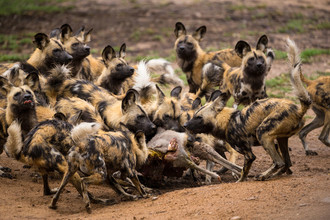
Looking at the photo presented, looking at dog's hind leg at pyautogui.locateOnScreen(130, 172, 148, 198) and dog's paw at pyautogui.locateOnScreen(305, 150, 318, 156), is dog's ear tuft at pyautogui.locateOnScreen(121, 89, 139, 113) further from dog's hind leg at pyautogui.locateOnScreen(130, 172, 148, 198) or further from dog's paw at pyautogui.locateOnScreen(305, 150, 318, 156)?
dog's paw at pyautogui.locateOnScreen(305, 150, 318, 156)

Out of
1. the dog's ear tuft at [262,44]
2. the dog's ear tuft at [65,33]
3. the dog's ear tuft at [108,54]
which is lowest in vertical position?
the dog's ear tuft at [108,54]

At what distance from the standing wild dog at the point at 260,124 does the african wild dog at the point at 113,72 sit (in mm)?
2056

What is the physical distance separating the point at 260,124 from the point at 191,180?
3.90 feet

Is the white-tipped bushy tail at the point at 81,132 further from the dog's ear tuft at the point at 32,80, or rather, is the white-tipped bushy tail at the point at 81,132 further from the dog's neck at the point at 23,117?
the dog's ear tuft at the point at 32,80

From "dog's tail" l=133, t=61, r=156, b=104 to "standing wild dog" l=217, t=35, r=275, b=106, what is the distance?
143 cm

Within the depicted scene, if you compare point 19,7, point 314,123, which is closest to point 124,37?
point 19,7

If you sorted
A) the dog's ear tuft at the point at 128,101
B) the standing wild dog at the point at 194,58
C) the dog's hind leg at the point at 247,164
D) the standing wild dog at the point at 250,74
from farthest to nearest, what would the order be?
the standing wild dog at the point at 194,58, the standing wild dog at the point at 250,74, the dog's ear tuft at the point at 128,101, the dog's hind leg at the point at 247,164

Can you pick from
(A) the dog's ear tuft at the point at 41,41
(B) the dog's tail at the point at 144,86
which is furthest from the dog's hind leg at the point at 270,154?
(A) the dog's ear tuft at the point at 41,41

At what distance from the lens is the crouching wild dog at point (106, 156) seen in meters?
4.65

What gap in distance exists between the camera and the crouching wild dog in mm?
4652

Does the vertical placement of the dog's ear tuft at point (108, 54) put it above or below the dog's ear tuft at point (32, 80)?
above

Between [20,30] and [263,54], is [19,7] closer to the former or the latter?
[20,30]

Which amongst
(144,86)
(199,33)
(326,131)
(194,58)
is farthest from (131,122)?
(199,33)

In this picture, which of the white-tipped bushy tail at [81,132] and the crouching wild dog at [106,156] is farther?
the white-tipped bushy tail at [81,132]
